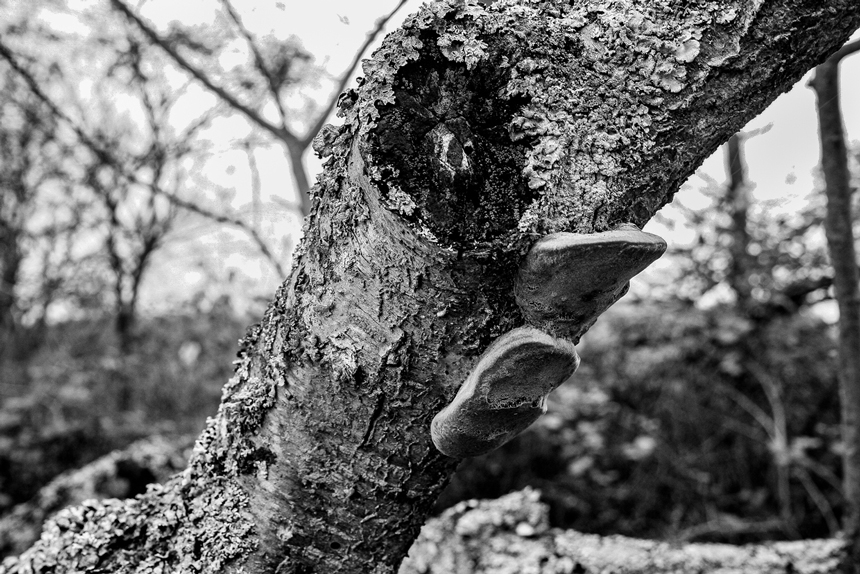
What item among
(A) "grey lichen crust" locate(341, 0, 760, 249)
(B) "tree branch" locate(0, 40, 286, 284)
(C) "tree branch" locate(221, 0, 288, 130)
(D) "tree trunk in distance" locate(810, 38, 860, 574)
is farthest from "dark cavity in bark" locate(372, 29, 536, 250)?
(B) "tree branch" locate(0, 40, 286, 284)

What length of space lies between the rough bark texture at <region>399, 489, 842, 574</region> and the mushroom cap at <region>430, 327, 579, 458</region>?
0.84 metres

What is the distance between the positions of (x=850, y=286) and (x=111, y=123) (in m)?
4.60

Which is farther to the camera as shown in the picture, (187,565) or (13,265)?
(13,265)

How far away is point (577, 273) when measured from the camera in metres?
0.65

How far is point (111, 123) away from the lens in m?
4.61

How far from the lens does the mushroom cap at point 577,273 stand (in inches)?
24.8

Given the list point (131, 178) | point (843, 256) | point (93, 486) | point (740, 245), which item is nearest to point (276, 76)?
point (131, 178)

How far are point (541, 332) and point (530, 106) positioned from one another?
0.79 ft

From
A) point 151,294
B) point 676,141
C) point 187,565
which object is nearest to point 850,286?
point 676,141

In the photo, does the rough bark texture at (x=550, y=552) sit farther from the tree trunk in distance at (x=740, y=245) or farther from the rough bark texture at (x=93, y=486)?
the tree trunk in distance at (x=740, y=245)

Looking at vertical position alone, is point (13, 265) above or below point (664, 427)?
above

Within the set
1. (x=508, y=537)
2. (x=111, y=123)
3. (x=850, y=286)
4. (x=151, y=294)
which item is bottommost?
(x=508, y=537)

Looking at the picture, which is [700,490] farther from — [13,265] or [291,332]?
[13,265]

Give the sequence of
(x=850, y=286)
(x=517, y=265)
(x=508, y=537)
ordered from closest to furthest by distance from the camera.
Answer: (x=517, y=265)
(x=508, y=537)
(x=850, y=286)
